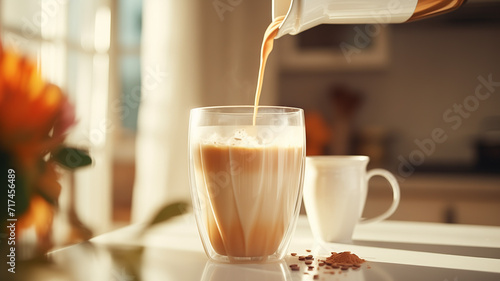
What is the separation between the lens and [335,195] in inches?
32.3

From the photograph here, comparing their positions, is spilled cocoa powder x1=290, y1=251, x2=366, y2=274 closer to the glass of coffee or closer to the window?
the glass of coffee

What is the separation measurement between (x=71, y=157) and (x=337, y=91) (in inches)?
106

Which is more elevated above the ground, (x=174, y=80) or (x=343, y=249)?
(x=174, y=80)

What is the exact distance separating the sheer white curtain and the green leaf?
170 cm

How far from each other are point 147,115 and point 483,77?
1.84 m

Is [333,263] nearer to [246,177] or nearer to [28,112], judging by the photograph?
[246,177]

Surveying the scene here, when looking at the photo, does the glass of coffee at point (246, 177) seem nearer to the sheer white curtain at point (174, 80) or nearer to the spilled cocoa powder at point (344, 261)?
the spilled cocoa powder at point (344, 261)

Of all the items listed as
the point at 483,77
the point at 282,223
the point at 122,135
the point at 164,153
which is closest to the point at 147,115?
the point at 164,153

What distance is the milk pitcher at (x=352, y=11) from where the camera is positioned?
68 cm
